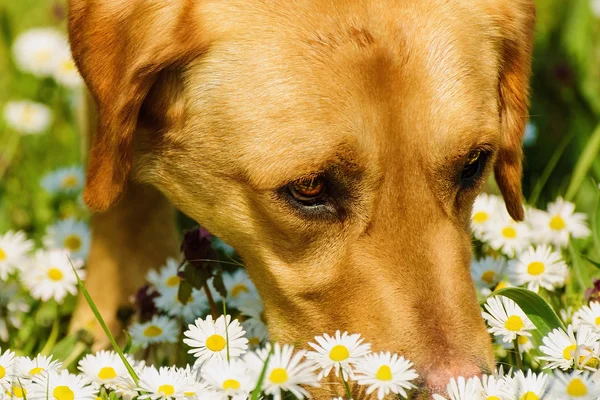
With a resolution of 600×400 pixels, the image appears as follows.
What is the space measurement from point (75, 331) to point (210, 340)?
1286mm

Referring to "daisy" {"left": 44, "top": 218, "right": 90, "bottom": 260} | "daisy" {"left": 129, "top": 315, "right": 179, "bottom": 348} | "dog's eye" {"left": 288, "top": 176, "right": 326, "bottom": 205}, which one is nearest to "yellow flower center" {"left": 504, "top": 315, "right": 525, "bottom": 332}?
"dog's eye" {"left": 288, "top": 176, "right": 326, "bottom": 205}

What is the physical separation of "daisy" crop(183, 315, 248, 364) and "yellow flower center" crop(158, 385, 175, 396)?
0.17 metres

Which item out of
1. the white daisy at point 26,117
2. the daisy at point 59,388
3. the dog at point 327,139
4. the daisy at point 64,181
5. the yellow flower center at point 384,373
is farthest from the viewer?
the white daisy at point 26,117

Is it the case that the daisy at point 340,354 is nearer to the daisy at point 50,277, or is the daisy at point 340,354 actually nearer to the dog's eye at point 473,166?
the dog's eye at point 473,166

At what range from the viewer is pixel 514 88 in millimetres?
3922

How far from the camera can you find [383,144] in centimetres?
326

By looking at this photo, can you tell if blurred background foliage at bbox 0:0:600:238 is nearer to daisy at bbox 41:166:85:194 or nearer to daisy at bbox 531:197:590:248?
daisy at bbox 41:166:85:194

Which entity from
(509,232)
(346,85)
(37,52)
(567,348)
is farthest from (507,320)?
(37,52)

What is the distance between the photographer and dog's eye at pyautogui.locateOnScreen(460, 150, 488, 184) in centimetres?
353

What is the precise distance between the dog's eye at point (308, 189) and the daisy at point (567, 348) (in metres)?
0.90

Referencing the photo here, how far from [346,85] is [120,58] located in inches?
35.6

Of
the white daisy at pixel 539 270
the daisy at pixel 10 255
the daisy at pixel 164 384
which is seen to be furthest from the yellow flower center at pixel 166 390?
the white daisy at pixel 539 270

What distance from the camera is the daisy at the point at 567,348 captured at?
291cm

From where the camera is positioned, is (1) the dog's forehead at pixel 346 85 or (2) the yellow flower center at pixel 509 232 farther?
(2) the yellow flower center at pixel 509 232
